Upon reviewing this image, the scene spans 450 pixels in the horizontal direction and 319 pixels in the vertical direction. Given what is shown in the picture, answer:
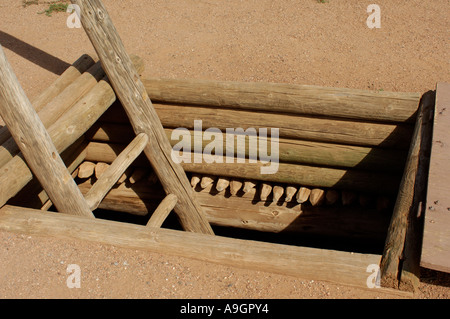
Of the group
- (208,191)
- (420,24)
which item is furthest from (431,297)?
(420,24)

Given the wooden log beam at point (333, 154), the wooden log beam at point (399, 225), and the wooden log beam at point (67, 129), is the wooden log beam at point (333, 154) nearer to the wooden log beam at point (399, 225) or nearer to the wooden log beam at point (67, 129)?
the wooden log beam at point (399, 225)

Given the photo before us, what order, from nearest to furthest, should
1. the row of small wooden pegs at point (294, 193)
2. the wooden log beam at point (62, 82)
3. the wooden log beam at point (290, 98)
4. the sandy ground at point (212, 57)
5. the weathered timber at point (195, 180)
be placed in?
the sandy ground at point (212, 57) → the wooden log beam at point (290, 98) → the wooden log beam at point (62, 82) → the row of small wooden pegs at point (294, 193) → the weathered timber at point (195, 180)

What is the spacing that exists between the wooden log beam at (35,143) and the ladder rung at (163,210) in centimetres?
90

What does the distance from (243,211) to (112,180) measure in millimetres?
1796

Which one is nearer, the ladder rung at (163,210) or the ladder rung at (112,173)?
the ladder rung at (112,173)

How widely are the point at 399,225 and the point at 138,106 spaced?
2860mm

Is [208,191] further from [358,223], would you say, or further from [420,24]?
[420,24]

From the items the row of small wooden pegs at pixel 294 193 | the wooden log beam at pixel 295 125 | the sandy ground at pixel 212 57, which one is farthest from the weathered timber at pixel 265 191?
the sandy ground at pixel 212 57

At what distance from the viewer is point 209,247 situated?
326 centimetres

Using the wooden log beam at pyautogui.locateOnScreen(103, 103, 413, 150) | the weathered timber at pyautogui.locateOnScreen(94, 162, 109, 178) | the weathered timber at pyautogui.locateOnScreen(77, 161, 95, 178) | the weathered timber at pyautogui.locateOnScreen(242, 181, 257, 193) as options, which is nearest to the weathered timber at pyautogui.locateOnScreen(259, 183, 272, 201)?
the weathered timber at pyautogui.locateOnScreen(242, 181, 257, 193)

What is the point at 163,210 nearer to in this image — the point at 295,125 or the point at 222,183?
the point at 222,183

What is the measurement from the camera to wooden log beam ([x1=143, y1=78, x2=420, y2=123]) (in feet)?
14.7

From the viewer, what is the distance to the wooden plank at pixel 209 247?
2.94m

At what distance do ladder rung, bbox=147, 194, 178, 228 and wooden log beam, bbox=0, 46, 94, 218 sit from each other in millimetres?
896
